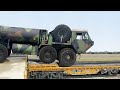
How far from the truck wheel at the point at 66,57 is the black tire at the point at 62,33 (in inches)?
29.6

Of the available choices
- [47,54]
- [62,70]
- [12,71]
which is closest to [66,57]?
[47,54]

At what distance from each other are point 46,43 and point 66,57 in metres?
1.52

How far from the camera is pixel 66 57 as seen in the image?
47.5 feet

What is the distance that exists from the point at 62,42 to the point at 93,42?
224 centimetres

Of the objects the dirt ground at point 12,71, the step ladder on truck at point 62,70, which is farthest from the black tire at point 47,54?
the dirt ground at point 12,71

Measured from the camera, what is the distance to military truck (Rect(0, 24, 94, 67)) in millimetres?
14406

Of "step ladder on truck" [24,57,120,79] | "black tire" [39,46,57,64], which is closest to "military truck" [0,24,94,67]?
"black tire" [39,46,57,64]

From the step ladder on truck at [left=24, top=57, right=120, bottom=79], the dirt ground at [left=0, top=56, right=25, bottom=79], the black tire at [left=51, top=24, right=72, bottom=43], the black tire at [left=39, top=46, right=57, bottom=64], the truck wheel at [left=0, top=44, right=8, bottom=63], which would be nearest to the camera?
the dirt ground at [left=0, top=56, right=25, bottom=79]

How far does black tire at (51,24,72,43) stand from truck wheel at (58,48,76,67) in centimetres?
75

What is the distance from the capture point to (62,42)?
14805 millimetres

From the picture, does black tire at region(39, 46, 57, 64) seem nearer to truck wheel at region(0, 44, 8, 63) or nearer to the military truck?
the military truck
